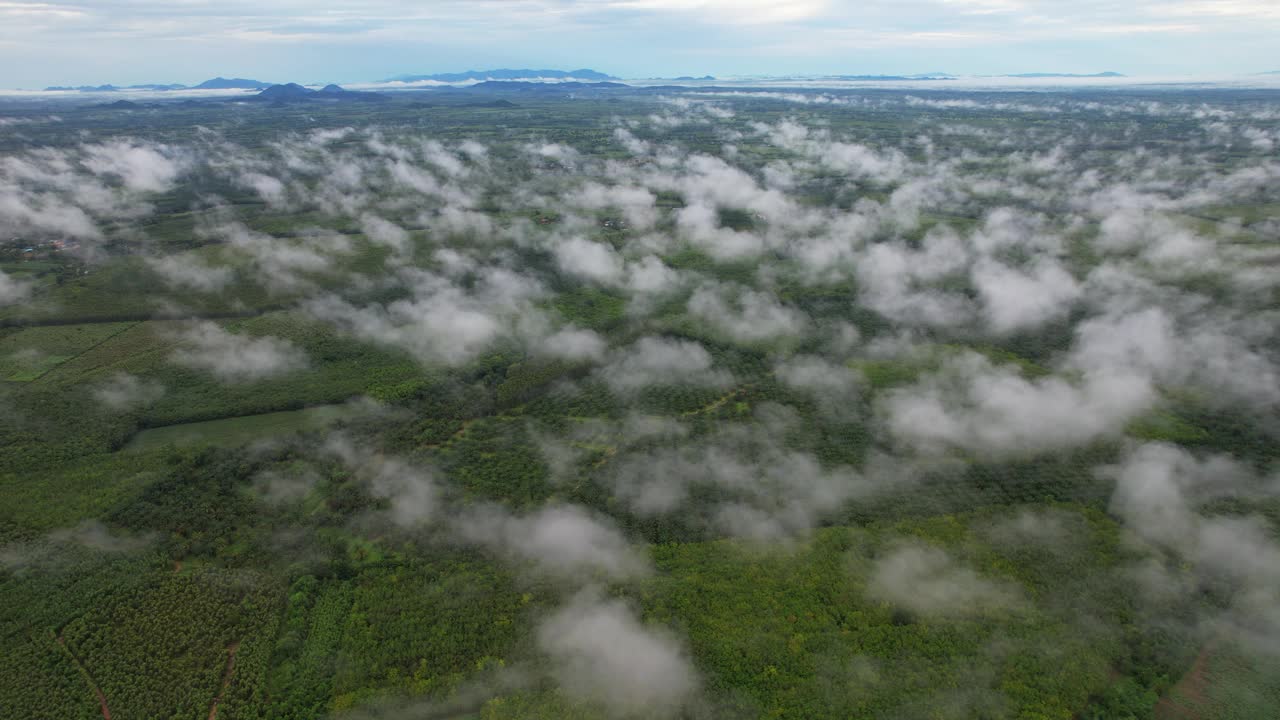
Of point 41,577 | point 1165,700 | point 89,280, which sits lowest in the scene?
point 1165,700

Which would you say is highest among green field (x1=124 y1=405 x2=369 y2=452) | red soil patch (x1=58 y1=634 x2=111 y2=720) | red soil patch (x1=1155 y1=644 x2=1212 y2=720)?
green field (x1=124 y1=405 x2=369 y2=452)

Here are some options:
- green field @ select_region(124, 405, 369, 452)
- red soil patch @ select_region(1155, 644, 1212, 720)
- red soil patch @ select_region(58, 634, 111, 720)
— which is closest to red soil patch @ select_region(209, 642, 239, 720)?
red soil patch @ select_region(58, 634, 111, 720)

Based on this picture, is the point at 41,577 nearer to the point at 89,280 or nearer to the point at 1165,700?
the point at 1165,700

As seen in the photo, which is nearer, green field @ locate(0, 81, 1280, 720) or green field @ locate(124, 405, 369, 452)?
green field @ locate(0, 81, 1280, 720)

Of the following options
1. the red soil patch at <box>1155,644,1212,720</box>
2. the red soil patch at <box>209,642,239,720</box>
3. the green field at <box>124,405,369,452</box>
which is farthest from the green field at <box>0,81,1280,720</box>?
the green field at <box>124,405,369,452</box>

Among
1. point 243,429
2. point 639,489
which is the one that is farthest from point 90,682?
point 639,489

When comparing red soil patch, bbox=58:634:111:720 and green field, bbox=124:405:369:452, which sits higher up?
green field, bbox=124:405:369:452

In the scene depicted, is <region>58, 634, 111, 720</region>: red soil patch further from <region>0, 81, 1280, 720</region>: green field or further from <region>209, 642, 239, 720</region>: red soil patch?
<region>209, 642, 239, 720</region>: red soil patch

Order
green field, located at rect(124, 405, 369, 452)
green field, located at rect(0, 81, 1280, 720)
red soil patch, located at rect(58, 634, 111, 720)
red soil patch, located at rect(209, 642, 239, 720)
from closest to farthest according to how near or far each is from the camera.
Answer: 1. red soil patch, located at rect(58, 634, 111, 720)
2. red soil patch, located at rect(209, 642, 239, 720)
3. green field, located at rect(0, 81, 1280, 720)
4. green field, located at rect(124, 405, 369, 452)

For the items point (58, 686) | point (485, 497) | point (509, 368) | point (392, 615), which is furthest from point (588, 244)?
point (58, 686)

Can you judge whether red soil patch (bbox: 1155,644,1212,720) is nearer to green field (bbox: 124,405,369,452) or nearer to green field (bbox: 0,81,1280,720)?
green field (bbox: 0,81,1280,720)

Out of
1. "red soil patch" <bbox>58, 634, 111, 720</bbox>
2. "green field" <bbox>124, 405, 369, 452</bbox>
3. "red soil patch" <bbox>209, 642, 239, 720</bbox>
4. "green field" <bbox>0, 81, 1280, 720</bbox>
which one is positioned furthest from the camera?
"green field" <bbox>124, 405, 369, 452</bbox>
